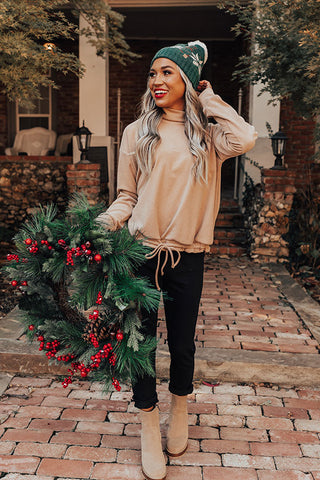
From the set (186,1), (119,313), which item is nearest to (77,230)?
(119,313)

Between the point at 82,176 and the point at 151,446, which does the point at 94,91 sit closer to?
the point at 82,176

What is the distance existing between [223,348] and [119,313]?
1656mm

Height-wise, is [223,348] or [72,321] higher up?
[72,321]

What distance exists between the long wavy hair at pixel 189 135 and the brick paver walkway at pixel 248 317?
178 cm

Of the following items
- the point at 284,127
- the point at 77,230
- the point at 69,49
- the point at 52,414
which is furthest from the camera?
the point at 69,49

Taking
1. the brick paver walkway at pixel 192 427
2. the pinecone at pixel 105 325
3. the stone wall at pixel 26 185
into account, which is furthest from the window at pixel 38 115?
→ the pinecone at pixel 105 325

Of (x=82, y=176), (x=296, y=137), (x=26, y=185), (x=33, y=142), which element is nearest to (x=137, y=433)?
(x=82, y=176)

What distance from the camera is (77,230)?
1894 mm

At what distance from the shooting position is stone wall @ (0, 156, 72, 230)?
24.0 ft

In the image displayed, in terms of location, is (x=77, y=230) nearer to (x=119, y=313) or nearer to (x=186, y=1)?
(x=119, y=313)

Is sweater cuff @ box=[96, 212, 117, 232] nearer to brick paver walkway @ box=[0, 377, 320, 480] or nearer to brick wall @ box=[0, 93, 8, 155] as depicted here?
brick paver walkway @ box=[0, 377, 320, 480]

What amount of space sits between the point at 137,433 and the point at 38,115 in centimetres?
880

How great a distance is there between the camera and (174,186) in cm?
208

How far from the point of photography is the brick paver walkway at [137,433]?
222 cm
